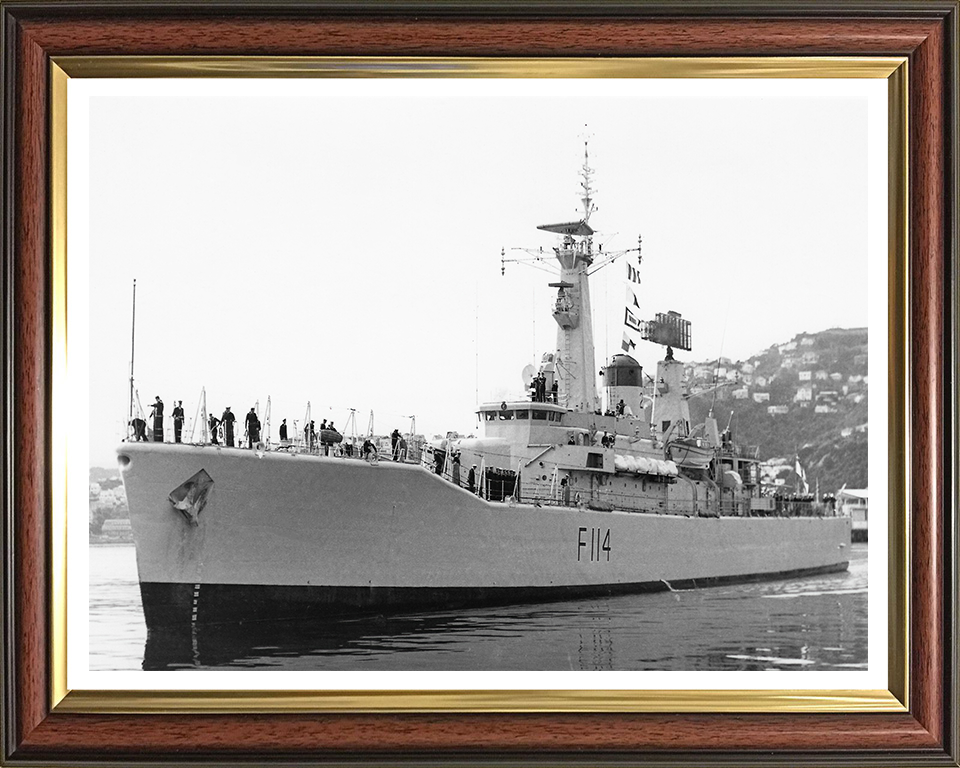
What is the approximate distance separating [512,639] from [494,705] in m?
0.46

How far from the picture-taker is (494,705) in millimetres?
3623

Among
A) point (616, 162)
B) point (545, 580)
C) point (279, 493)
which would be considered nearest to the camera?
point (616, 162)

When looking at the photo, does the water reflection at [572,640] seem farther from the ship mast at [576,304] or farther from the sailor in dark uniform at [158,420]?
the ship mast at [576,304]

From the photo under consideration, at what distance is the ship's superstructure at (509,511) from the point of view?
4145mm

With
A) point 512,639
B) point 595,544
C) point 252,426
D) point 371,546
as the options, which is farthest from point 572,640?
point 595,544

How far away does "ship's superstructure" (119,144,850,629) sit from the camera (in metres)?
4.14

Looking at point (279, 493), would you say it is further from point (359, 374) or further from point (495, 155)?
point (495, 155)

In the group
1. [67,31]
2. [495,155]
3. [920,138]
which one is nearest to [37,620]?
[67,31]

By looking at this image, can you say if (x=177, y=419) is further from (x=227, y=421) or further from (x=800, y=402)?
(x=800, y=402)

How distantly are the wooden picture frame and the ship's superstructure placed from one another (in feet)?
1.22

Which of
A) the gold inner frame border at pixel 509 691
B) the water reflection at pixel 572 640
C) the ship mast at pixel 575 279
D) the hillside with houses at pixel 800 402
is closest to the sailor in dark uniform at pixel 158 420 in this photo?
the gold inner frame border at pixel 509 691

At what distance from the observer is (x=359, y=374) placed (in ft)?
13.9

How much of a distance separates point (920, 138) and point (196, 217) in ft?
8.68

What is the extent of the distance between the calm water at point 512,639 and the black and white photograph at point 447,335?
1 centimetres
